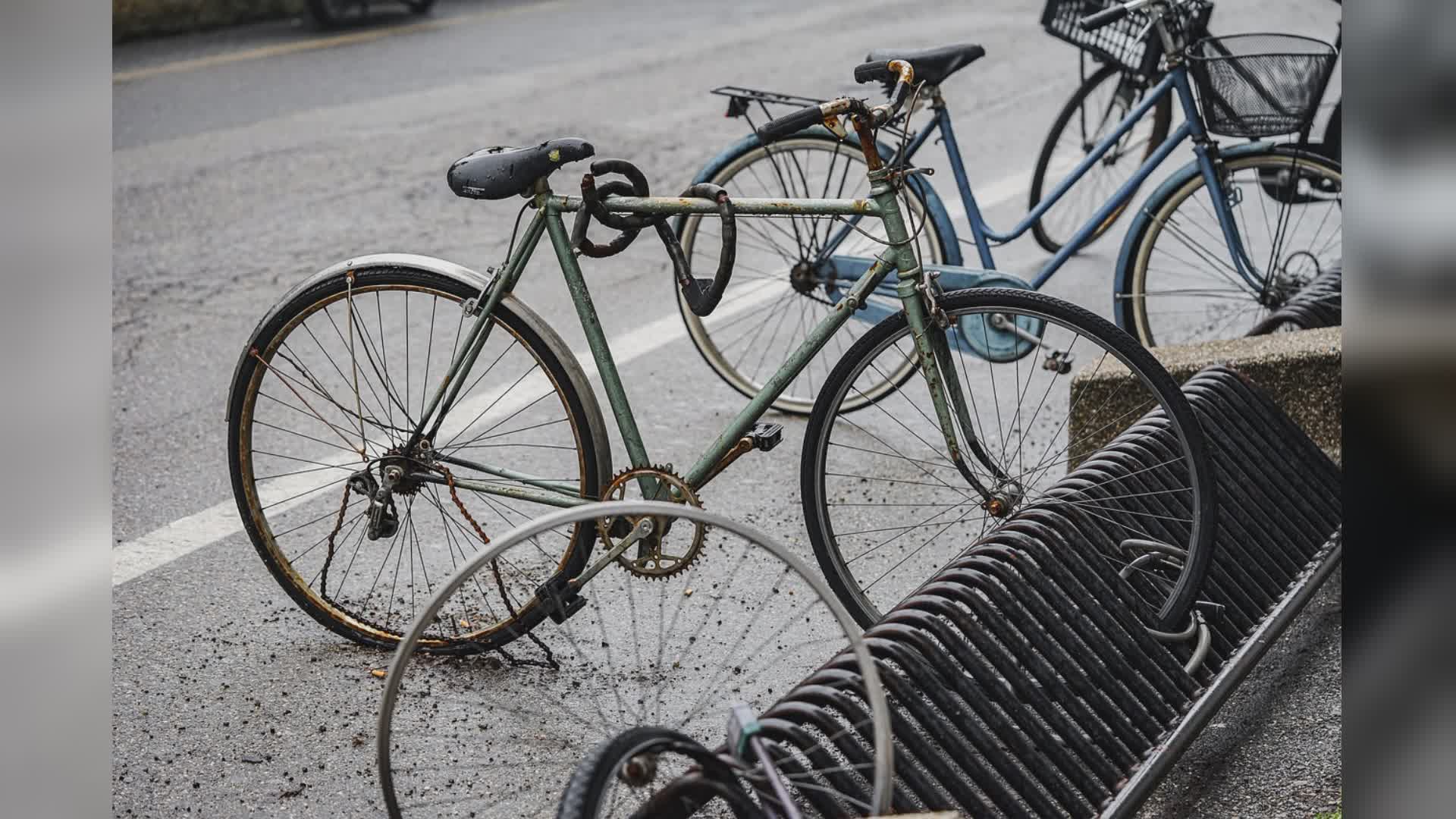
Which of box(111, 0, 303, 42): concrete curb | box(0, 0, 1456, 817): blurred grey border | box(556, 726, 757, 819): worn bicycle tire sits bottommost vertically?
box(111, 0, 303, 42): concrete curb

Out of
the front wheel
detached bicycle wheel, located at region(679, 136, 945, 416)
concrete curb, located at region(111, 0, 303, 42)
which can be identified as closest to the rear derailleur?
detached bicycle wheel, located at region(679, 136, 945, 416)

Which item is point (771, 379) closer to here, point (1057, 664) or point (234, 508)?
point (1057, 664)

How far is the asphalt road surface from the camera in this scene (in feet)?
11.1

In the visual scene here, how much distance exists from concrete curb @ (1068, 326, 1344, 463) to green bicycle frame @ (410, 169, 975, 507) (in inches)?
36.9

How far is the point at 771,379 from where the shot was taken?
11.5 ft

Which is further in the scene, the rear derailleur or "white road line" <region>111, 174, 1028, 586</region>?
"white road line" <region>111, 174, 1028, 586</region>

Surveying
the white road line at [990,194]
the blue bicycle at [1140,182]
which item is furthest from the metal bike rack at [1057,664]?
the white road line at [990,194]

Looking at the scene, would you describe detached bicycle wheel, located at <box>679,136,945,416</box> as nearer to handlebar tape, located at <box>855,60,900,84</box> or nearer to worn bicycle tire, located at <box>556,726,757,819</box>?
handlebar tape, located at <box>855,60,900,84</box>

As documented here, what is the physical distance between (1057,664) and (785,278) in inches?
95.4

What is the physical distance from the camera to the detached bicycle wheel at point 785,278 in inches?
193

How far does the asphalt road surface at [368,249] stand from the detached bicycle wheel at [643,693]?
7.4 inches

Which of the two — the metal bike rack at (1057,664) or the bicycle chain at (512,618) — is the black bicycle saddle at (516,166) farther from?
the metal bike rack at (1057,664)

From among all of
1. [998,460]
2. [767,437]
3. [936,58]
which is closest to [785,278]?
[936,58]
